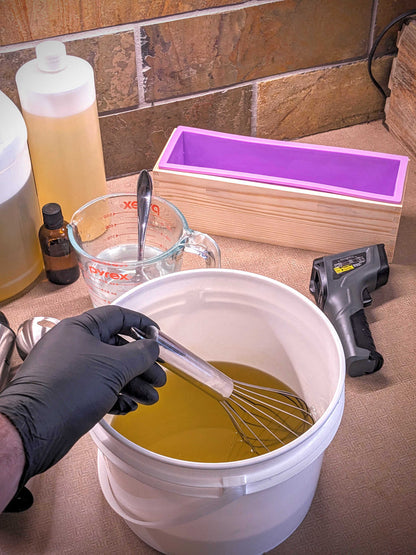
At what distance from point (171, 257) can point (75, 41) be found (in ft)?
1.29

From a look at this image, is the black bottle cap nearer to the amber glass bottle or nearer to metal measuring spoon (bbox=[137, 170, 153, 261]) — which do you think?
the amber glass bottle

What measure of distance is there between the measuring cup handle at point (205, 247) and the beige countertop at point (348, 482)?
7.0 inches

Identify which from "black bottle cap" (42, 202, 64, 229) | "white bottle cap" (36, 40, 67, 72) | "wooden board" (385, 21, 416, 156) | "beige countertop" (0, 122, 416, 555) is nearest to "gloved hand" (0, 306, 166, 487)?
"beige countertop" (0, 122, 416, 555)

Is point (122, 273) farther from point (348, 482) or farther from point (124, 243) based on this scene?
point (348, 482)

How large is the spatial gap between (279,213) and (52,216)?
0.34m

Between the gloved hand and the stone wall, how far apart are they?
0.53m

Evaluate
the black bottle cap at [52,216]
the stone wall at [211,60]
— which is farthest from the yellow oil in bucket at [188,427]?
the stone wall at [211,60]

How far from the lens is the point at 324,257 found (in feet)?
3.21

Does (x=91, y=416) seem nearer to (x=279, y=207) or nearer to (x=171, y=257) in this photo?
(x=171, y=257)

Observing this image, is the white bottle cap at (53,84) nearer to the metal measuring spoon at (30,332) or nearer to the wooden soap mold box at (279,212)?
the wooden soap mold box at (279,212)

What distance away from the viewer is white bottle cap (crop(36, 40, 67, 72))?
2.97 feet

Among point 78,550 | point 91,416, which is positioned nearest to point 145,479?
point 91,416

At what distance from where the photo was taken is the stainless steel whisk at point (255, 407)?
695mm

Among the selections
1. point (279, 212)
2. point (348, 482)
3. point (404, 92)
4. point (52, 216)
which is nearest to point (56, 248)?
point (52, 216)
